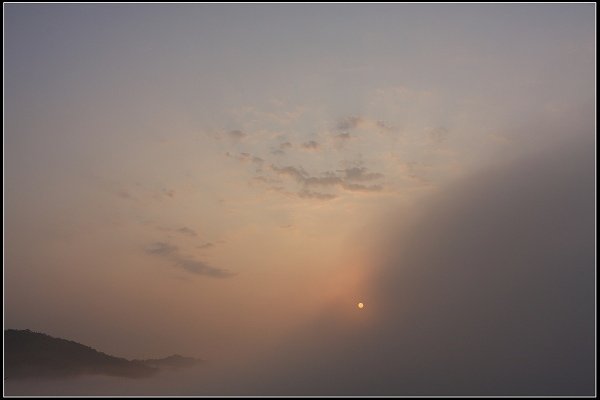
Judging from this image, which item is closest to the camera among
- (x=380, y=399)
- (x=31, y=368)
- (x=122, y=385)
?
(x=380, y=399)

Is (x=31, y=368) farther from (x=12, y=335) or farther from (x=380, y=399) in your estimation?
(x=380, y=399)

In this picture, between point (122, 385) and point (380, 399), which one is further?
point (122, 385)

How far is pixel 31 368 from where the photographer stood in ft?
598

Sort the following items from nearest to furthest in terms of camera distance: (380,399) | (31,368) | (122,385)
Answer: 1. (380,399)
2. (31,368)
3. (122,385)

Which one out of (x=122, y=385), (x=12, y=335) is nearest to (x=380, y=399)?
(x=122, y=385)

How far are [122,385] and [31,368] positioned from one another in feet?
118

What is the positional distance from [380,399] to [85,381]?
146 meters

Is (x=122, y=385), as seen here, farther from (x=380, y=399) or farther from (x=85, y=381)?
(x=380, y=399)

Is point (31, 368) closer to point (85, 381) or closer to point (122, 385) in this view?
point (85, 381)

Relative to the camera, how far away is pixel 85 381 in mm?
193875

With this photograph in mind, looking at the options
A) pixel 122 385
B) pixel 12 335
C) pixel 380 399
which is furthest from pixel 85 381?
pixel 380 399

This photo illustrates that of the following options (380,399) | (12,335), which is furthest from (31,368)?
(380,399)

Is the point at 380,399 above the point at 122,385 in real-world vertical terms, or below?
above

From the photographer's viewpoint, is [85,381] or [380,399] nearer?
[380,399]
